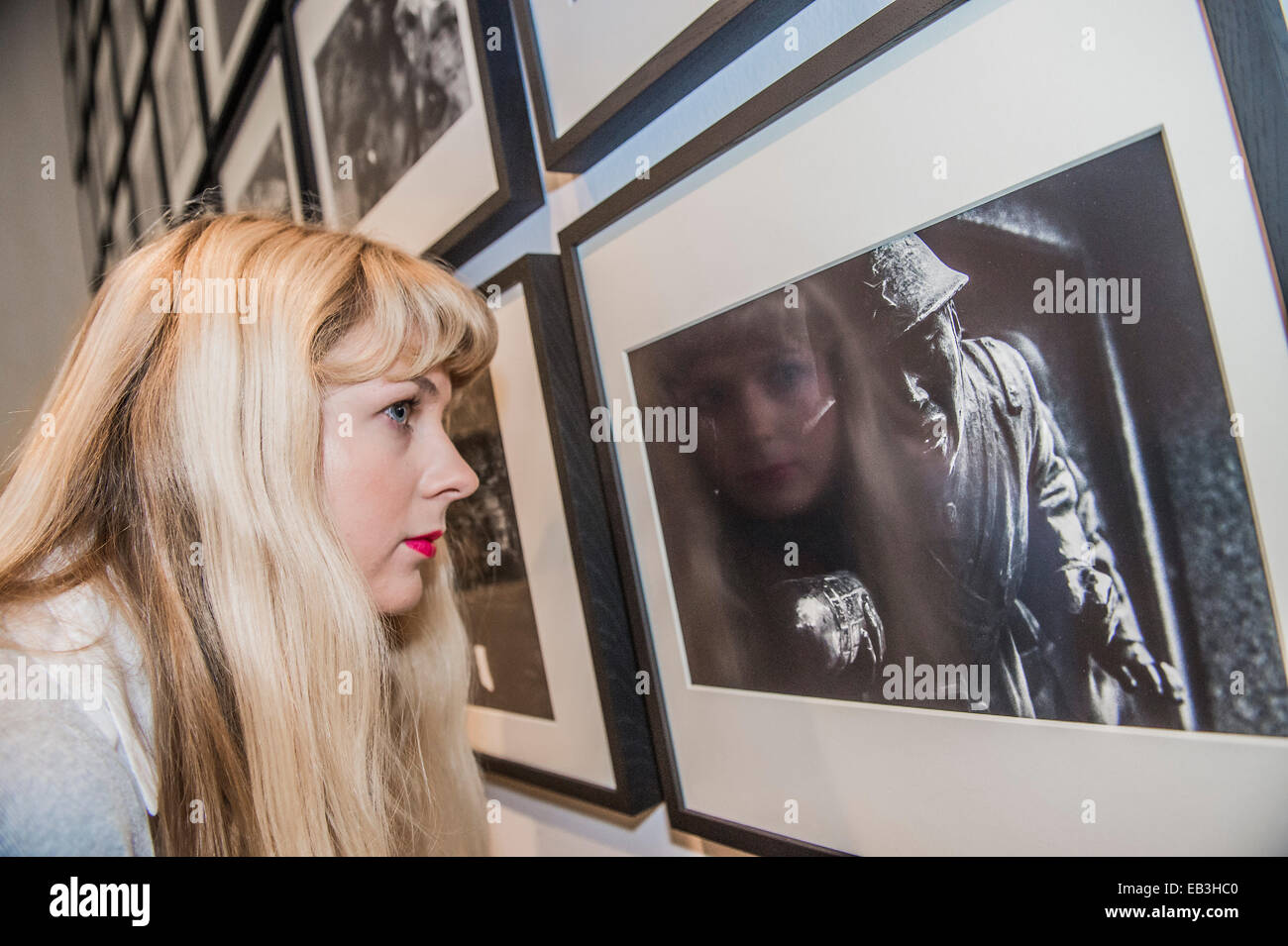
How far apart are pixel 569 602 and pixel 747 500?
0.28 metres

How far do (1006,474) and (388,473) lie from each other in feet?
1.69

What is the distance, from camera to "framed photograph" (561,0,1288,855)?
362mm

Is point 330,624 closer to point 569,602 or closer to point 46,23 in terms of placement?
point 569,602

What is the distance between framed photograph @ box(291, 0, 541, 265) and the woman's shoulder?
1.96 feet

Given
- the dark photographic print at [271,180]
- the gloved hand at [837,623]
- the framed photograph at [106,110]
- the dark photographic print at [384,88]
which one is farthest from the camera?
the framed photograph at [106,110]

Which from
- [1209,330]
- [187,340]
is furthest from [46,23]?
[1209,330]

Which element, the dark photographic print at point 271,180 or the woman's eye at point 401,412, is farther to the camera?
the dark photographic print at point 271,180

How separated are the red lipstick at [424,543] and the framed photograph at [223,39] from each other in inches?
41.5

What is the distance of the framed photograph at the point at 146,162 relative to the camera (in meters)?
1.98

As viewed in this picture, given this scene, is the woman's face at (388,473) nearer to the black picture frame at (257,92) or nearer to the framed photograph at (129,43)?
the black picture frame at (257,92)

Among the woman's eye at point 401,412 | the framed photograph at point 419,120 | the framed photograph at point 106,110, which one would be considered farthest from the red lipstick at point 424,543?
the framed photograph at point 106,110

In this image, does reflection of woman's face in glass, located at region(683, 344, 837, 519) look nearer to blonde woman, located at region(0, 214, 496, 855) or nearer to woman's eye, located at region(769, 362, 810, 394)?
woman's eye, located at region(769, 362, 810, 394)

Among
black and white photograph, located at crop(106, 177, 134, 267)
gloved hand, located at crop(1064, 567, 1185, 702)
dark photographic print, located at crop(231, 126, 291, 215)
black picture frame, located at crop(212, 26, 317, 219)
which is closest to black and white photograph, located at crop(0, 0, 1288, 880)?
gloved hand, located at crop(1064, 567, 1185, 702)

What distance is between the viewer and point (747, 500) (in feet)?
1.97
